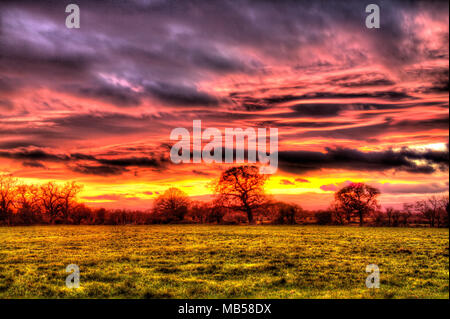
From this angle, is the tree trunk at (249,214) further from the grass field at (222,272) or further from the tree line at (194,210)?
the grass field at (222,272)

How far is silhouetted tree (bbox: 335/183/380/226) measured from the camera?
7138 centimetres

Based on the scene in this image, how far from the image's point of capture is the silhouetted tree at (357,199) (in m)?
71.4

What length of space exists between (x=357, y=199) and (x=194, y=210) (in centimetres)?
3623

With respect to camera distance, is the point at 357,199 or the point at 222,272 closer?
the point at 222,272

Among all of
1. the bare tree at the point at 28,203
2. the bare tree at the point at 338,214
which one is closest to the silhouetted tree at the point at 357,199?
the bare tree at the point at 338,214

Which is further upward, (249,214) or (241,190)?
(241,190)

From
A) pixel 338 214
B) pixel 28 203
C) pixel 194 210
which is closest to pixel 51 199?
pixel 28 203

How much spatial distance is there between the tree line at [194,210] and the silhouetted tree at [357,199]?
3.59m

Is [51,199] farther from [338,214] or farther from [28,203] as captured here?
[338,214]

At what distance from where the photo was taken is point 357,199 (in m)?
72.9

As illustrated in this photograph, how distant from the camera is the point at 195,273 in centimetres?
1669

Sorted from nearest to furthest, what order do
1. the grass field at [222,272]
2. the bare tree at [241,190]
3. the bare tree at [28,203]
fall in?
1. the grass field at [222,272]
2. the bare tree at [28,203]
3. the bare tree at [241,190]
